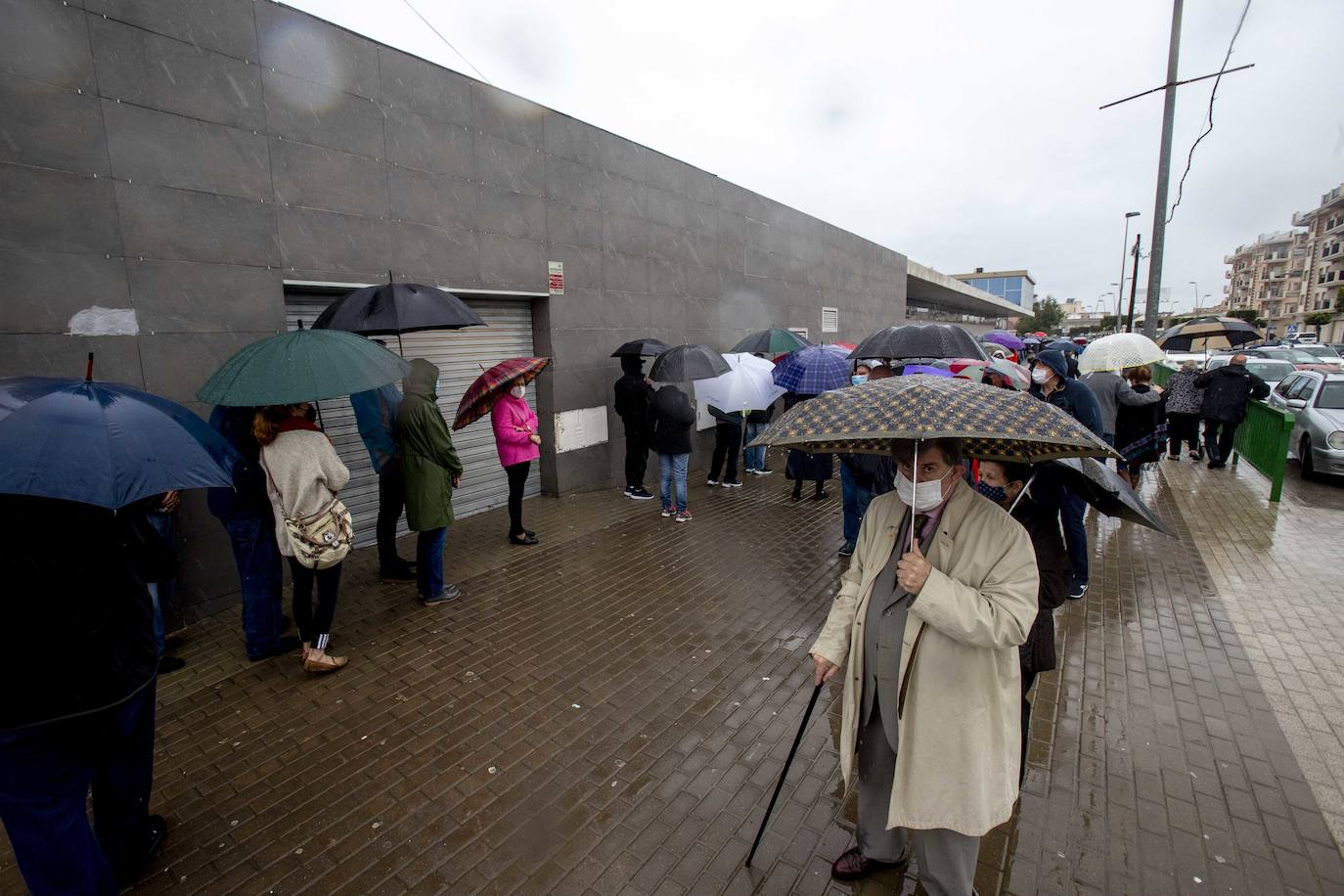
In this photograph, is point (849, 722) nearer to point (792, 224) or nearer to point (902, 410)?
point (902, 410)

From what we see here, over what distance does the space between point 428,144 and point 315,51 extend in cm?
120

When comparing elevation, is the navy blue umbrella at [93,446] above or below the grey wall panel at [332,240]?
below

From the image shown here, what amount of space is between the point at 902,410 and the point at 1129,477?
7.37 m

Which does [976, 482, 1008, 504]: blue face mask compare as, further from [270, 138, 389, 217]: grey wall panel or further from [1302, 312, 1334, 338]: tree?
[1302, 312, 1334, 338]: tree

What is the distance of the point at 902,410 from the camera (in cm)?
195

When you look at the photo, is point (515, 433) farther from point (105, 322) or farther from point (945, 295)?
point (945, 295)

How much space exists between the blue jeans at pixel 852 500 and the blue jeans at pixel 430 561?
358cm

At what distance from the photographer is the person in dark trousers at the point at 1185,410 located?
1031cm

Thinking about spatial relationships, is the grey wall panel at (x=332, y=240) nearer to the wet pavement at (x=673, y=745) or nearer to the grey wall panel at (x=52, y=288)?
the grey wall panel at (x=52, y=288)

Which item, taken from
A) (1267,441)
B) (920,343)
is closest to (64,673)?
(920,343)

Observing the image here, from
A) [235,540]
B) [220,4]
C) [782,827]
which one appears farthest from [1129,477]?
[220,4]

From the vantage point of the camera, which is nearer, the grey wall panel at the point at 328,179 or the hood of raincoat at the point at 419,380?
the hood of raincoat at the point at 419,380

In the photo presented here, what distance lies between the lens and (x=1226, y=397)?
31.7 ft

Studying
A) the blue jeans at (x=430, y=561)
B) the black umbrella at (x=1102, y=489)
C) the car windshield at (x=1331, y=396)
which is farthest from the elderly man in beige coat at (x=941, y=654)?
the car windshield at (x=1331, y=396)
